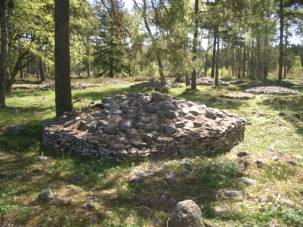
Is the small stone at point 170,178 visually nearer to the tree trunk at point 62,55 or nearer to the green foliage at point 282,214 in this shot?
the green foliage at point 282,214

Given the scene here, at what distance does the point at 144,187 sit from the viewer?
8.56m

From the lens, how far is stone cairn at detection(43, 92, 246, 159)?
1056cm

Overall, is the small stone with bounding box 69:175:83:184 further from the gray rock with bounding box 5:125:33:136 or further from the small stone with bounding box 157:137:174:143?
the gray rock with bounding box 5:125:33:136

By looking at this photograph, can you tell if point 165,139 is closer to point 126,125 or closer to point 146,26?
point 126,125

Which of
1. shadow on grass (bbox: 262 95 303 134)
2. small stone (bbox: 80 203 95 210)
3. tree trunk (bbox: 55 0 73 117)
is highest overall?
tree trunk (bbox: 55 0 73 117)

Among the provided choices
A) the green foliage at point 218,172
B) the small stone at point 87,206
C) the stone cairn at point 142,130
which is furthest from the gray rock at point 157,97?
the small stone at point 87,206

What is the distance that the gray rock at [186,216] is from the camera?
6.39 metres

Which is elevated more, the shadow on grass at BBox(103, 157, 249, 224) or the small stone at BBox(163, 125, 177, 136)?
the small stone at BBox(163, 125, 177, 136)

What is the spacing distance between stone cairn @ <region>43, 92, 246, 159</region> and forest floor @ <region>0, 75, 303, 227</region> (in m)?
0.38

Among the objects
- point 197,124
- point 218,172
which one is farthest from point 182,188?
point 197,124

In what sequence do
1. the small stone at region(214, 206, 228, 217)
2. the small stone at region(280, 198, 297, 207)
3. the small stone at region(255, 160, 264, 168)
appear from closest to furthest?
the small stone at region(214, 206, 228, 217) < the small stone at region(280, 198, 297, 207) < the small stone at region(255, 160, 264, 168)

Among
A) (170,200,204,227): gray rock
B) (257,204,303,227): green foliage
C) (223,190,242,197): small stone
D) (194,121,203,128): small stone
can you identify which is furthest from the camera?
(194,121,203,128): small stone

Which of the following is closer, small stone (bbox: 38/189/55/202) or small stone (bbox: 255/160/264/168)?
small stone (bbox: 38/189/55/202)

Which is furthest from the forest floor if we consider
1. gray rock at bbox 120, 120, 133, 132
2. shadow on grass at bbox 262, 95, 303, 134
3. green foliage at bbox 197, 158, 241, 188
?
shadow on grass at bbox 262, 95, 303, 134
